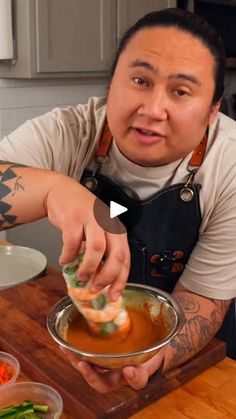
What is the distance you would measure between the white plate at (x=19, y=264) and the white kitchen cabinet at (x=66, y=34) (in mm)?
928

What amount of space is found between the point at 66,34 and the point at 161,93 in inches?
56.1

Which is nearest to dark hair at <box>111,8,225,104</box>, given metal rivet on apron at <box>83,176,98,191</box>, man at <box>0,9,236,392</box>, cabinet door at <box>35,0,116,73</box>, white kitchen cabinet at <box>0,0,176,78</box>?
man at <box>0,9,236,392</box>

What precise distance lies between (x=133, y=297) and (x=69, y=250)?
193 mm

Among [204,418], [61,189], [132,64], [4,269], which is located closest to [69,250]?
[61,189]

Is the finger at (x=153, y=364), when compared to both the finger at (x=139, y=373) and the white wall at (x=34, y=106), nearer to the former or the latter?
the finger at (x=139, y=373)

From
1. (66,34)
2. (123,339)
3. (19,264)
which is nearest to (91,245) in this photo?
(123,339)

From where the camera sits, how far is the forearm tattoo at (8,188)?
825 mm

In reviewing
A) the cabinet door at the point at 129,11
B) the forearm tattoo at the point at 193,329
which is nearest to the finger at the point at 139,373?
the forearm tattoo at the point at 193,329

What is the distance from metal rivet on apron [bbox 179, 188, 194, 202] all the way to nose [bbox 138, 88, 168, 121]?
0.77 feet

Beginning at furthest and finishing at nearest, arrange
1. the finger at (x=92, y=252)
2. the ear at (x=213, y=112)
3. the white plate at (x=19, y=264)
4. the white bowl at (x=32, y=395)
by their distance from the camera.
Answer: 1. the white plate at (x=19, y=264)
2. the ear at (x=213, y=112)
3. the white bowl at (x=32, y=395)
4. the finger at (x=92, y=252)

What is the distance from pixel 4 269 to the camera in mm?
1341

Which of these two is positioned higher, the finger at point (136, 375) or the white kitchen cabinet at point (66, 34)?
the white kitchen cabinet at point (66, 34)

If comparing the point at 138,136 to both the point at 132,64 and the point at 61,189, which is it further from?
the point at 61,189

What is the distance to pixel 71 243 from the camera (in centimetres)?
67
